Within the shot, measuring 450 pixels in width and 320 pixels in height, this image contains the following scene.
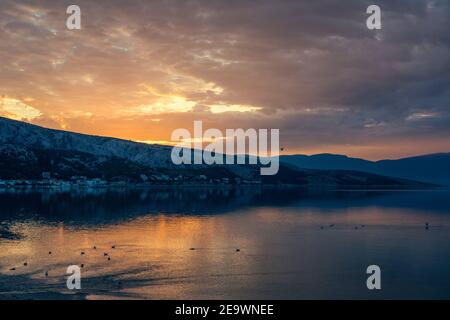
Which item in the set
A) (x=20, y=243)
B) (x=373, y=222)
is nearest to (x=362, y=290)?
(x=20, y=243)

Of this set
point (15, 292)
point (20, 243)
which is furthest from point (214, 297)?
point (20, 243)

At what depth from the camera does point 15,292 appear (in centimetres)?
6625

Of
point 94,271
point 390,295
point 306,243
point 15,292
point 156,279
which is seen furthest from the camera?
point 306,243

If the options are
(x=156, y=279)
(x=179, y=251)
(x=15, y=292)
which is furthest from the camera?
(x=179, y=251)

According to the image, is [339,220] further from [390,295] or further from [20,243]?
[20,243]

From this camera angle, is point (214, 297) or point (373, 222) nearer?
point (214, 297)

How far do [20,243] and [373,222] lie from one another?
5441 inches

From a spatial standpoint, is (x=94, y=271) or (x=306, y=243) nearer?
(x=94, y=271)

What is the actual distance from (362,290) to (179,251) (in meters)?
51.2

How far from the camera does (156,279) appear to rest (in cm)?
7788
